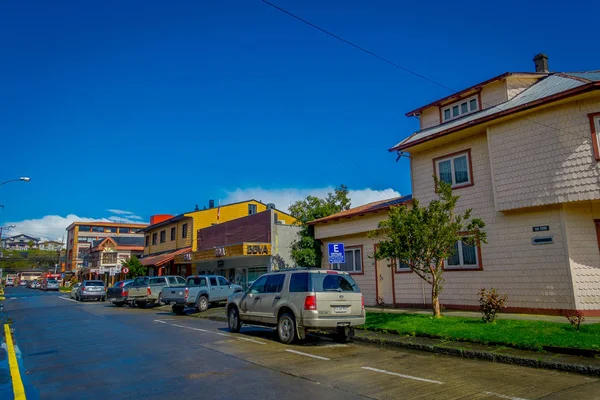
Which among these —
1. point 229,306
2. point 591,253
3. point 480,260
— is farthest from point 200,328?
point 591,253

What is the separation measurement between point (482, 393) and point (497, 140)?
10.6 meters

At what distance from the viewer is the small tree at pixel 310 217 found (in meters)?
23.8

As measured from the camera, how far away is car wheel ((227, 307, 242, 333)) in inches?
531

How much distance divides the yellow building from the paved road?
23.8m

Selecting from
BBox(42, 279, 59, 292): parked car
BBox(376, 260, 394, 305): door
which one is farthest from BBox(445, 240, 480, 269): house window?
BBox(42, 279, 59, 292): parked car

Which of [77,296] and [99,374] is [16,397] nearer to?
[99,374]

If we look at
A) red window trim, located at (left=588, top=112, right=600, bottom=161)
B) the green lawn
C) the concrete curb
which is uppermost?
red window trim, located at (left=588, top=112, right=600, bottom=161)

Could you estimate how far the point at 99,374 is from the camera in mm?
7770

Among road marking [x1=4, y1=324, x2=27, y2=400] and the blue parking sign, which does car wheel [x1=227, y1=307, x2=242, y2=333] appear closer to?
the blue parking sign

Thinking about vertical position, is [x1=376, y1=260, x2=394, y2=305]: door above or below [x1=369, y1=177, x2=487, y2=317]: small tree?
below

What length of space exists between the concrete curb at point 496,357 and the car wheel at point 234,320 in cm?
413

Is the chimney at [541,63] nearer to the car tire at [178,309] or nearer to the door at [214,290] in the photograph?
the door at [214,290]

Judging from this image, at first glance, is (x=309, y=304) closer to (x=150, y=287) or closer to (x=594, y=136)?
(x=594, y=136)

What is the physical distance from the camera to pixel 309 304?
1058 centimetres
